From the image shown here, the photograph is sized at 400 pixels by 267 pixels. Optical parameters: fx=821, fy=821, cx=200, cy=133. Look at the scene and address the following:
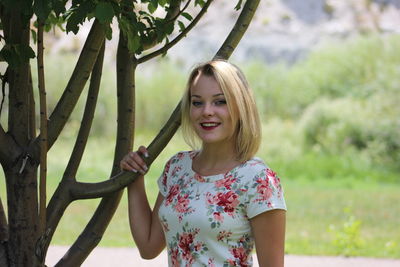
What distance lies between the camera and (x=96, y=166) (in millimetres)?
12078

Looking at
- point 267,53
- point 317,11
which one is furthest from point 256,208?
point 317,11

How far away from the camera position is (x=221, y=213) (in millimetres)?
2486

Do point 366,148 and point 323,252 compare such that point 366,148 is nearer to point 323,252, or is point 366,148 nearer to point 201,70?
point 323,252

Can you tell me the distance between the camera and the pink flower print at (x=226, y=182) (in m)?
2.53

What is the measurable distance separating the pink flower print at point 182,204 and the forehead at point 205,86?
1.08 feet

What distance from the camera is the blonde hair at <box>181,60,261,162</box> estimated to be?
2551 mm

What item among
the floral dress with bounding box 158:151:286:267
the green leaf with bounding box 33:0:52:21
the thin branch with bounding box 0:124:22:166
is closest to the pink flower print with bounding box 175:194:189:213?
the floral dress with bounding box 158:151:286:267

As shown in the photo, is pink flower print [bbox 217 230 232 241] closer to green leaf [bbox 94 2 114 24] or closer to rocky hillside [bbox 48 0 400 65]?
green leaf [bbox 94 2 114 24]

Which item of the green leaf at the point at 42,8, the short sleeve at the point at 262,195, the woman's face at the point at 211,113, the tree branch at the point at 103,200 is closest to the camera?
the green leaf at the point at 42,8

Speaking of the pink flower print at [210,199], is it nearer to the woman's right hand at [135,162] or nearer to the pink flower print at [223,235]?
the pink flower print at [223,235]

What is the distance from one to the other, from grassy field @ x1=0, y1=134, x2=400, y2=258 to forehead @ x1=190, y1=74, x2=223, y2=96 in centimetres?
404

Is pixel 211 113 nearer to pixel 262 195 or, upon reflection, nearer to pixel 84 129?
pixel 262 195

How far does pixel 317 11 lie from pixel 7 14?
16104 millimetres

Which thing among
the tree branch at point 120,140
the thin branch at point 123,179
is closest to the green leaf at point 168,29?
the tree branch at point 120,140
